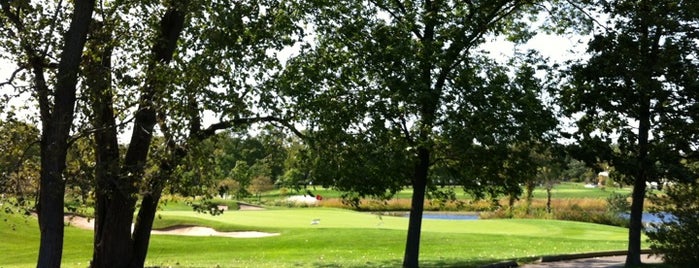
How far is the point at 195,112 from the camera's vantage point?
933 cm

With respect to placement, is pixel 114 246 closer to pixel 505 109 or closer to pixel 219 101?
pixel 219 101

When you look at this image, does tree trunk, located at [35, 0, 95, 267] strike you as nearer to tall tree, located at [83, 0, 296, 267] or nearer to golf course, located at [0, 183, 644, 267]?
tall tree, located at [83, 0, 296, 267]

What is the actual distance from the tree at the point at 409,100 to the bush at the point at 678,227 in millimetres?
3062

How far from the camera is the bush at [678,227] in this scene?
1220 cm

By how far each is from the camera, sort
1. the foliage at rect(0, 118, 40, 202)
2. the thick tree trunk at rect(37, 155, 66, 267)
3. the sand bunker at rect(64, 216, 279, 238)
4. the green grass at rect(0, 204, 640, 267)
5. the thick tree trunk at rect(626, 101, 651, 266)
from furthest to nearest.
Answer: the sand bunker at rect(64, 216, 279, 238) → the green grass at rect(0, 204, 640, 267) → the thick tree trunk at rect(626, 101, 651, 266) → the foliage at rect(0, 118, 40, 202) → the thick tree trunk at rect(37, 155, 66, 267)

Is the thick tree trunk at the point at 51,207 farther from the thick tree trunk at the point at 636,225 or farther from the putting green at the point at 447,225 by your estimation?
the putting green at the point at 447,225

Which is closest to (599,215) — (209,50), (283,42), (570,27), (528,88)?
(570,27)

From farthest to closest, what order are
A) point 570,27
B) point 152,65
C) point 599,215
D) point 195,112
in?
point 599,215 → point 570,27 → point 152,65 → point 195,112

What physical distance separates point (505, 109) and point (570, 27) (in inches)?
175

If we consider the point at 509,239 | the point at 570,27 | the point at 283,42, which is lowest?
the point at 509,239

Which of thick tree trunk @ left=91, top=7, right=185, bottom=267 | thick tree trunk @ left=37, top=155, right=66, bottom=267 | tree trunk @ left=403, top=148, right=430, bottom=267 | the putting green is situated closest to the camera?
thick tree trunk @ left=37, top=155, right=66, bottom=267

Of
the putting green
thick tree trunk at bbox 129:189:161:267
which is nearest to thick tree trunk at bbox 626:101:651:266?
thick tree trunk at bbox 129:189:161:267

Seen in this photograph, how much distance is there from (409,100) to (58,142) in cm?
675

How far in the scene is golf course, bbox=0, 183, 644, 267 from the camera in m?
17.9
